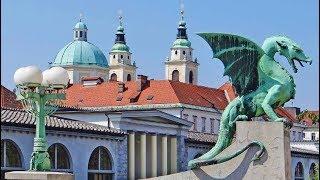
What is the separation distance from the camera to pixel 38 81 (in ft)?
48.5

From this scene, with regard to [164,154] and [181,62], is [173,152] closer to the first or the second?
[164,154]

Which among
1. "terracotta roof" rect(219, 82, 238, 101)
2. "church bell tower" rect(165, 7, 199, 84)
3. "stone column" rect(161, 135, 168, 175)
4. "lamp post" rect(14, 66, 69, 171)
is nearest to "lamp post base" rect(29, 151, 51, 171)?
"lamp post" rect(14, 66, 69, 171)

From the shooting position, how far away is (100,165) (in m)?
40.8

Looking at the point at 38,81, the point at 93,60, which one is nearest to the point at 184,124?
the point at 38,81

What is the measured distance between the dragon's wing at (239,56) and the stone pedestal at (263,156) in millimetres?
1534

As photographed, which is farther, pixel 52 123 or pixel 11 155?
pixel 52 123

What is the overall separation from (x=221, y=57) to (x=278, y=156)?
3508 millimetres

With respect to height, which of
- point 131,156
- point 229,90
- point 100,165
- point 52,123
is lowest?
point 100,165

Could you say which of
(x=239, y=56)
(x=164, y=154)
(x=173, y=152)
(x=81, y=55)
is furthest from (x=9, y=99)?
(x=81, y=55)

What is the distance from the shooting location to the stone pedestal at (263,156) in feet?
52.0

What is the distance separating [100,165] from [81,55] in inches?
2722

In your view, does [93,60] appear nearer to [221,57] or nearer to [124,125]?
[124,125]

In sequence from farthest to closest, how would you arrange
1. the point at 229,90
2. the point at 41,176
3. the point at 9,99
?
the point at 229,90 → the point at 9,99 → the point at 41,176

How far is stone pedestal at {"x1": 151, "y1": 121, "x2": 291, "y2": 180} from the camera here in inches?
623
